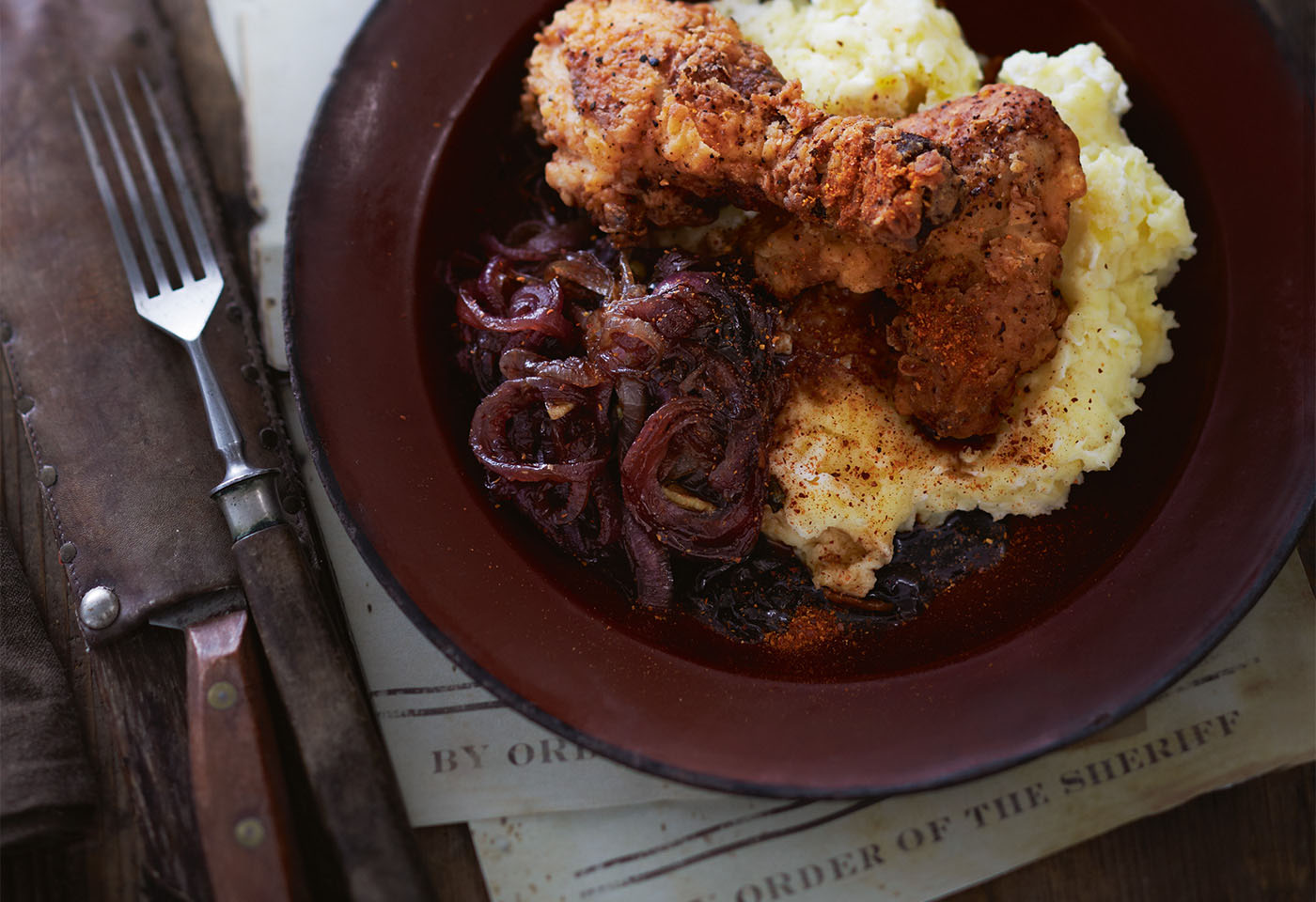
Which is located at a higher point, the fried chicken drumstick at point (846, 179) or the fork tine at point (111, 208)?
the fork tine at point (111, 208)

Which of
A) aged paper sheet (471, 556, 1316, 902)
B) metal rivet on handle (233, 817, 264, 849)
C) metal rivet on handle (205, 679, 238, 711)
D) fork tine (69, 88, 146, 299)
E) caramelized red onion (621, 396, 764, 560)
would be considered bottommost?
aged paper sheet (471, 556, 1316, 902)

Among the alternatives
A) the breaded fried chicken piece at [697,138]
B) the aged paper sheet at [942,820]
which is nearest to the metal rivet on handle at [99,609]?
the aged paper sheet at [942,820]

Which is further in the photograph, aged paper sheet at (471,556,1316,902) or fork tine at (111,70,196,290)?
fork tine at (111,70,196,290)

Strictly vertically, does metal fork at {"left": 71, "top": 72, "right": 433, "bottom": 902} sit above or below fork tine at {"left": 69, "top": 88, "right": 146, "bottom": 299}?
below

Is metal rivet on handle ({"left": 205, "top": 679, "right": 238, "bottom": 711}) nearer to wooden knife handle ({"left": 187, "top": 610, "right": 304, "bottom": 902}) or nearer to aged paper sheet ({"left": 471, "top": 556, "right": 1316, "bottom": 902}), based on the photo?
wooden knife handle ({"left": 187, "top": 610, "right": 304, "bottom": 902})

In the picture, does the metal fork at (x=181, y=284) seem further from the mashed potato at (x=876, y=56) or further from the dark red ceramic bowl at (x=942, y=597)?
the mashed potato at (x=876, y=56)

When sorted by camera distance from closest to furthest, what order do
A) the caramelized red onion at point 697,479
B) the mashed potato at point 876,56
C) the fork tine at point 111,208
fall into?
the caramelized red onion at point 697,479 → the mashed potato at point 876,56 → the fork tine at point 111,208

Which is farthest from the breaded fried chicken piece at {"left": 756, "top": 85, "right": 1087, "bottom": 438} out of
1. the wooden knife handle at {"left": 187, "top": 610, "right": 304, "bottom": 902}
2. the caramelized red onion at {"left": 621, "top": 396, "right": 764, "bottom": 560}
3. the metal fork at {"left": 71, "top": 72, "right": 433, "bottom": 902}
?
the wooden knife handle at {"left": 187, "top": 610, "right": 304, "bottom": 902}
